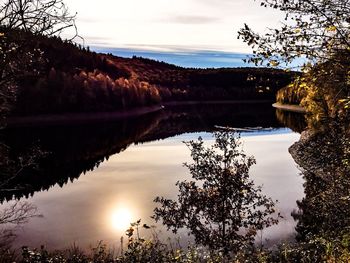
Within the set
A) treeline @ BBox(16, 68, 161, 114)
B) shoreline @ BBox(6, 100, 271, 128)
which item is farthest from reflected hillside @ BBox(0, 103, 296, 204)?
treeline @ BBox(16, 68, 161, 114)

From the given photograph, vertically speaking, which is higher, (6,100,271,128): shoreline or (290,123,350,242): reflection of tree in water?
(290,123,350,242): reflection of tree in water

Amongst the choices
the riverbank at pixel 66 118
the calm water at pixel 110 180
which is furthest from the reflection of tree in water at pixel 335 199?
the riverbank at pixel 66 118

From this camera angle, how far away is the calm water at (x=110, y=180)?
30.1m

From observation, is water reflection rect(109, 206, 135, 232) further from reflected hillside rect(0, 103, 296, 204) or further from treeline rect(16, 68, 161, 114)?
treeline rect(16, 68, 161, 114)

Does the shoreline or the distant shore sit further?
the distant shore

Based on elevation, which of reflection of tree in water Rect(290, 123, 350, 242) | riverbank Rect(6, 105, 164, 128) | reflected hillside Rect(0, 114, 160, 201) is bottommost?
reflected hillside Rect(0, 114, 160, 201)

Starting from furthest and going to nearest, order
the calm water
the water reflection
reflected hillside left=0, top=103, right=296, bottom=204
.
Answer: reflected hillside left=0, top=103, right=296, bottom=204 < the water reflection < the calm water

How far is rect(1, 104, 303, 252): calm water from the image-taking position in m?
30.1

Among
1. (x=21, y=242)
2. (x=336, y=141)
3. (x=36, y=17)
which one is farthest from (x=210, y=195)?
(x=21, y=242)

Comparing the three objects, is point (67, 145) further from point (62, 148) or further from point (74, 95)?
point (74, 95)

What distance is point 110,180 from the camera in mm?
50656

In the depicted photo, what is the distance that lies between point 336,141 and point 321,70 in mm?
14294

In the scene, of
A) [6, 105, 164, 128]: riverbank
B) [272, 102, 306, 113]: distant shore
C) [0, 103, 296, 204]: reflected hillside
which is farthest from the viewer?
[272, 102, 306, 113]: distant shore

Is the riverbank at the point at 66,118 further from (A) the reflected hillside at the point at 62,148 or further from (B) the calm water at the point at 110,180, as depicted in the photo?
(B) the calm water at the point at 110,180
